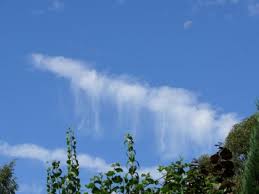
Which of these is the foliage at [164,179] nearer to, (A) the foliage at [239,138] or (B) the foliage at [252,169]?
(B) the foliage at [252,169]

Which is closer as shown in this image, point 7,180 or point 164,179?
point 164,179

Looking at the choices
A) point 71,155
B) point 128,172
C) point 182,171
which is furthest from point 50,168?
point 182,171

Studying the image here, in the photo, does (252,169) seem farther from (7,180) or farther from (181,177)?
(7,180)

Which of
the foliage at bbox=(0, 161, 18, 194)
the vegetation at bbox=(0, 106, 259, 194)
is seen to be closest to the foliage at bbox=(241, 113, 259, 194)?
the vegetation at bbox=(0, 106, 259, 194)

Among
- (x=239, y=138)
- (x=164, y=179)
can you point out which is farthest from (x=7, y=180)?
(x=164, y=179)

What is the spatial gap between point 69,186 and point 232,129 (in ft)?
93.7

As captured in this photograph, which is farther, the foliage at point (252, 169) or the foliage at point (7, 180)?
the foliage at point (7, 180)

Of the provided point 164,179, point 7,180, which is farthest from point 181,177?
point 7,180

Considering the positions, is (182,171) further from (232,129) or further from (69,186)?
(232,129)

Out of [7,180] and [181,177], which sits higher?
[7,180]

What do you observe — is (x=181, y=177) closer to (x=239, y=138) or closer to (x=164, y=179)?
(x=164, y=179)

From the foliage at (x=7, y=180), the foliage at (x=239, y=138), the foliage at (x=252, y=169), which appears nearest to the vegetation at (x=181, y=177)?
the foliage at (x=252, y=169)

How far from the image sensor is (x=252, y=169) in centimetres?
959

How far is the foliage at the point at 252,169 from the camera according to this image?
946 cm
